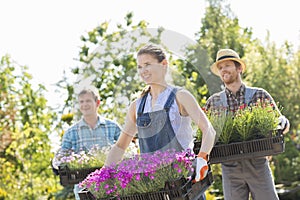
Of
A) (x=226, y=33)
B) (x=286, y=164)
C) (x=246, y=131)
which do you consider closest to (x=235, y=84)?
(x=246, y=131)

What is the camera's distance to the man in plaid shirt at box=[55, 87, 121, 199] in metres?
3.88

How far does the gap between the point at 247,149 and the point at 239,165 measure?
13.7 inches

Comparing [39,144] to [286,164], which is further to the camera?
[286,164]

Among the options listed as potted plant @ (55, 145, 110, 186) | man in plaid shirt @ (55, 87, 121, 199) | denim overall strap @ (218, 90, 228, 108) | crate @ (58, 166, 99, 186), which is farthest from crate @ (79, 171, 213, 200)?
crate @ (58, 166, 99, 186)

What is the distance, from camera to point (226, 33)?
13039 millimetres

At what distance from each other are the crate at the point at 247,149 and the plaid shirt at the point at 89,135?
2.19ft

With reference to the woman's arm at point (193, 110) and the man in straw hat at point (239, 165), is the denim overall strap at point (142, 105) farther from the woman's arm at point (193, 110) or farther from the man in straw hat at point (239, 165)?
the man in straw hat at point (239, 165)

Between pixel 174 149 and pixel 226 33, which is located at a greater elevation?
pixel 226 33

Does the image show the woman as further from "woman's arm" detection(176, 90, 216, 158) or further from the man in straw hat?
the man in straw hat

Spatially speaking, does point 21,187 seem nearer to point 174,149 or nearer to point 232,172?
point 232,172

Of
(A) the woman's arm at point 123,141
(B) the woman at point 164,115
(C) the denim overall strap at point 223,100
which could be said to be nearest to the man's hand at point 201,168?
(B) the woman at point 164,115

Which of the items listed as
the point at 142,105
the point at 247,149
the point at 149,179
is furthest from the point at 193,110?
the point at 247,149

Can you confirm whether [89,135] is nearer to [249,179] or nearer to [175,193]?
[249,179]

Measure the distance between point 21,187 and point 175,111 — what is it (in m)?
6.32
